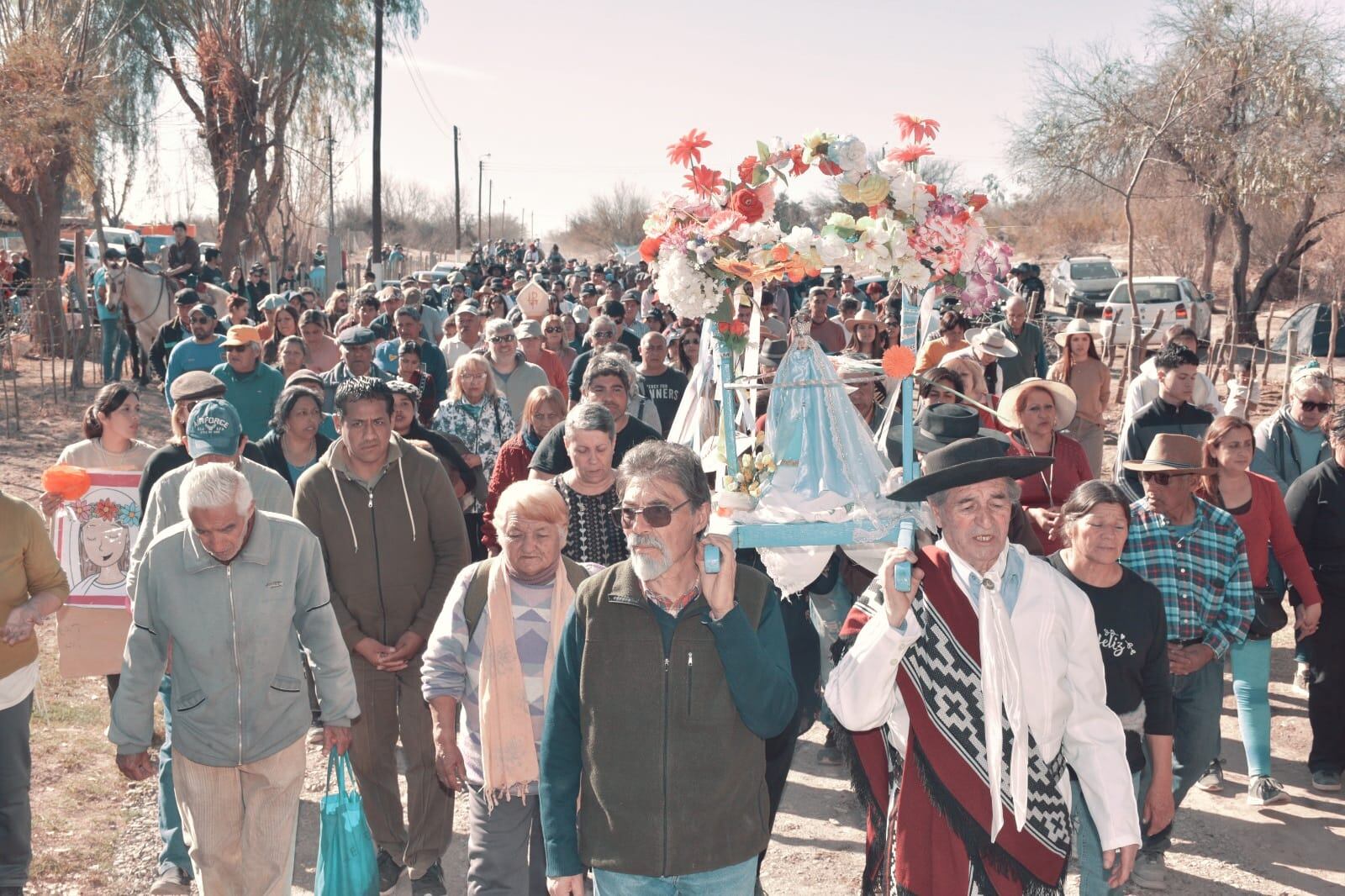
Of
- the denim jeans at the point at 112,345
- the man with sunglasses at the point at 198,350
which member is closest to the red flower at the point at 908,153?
the man with sunglasses at the point at 198,350

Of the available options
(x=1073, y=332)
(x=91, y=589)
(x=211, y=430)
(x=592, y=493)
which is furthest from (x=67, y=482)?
(x=1073, y=332)

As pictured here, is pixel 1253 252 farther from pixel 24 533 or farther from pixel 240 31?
pixel 24 533

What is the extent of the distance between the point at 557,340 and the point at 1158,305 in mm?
17207

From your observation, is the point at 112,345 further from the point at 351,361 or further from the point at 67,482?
the point at 67,482

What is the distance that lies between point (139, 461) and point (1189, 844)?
5.41 m

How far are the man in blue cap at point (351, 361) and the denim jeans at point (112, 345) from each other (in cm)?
1148

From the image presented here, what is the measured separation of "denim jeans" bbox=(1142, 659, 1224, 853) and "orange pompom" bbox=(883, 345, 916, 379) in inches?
72.5

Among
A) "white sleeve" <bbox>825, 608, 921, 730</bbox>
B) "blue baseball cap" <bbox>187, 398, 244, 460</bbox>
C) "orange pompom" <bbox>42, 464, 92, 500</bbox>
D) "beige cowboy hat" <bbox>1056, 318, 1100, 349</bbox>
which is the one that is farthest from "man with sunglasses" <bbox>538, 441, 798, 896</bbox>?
"beige cowboy hat" <bbox>1056, 318, 1100, 349</bbox>

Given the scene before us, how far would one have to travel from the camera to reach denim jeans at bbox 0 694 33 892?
5062 millimetres

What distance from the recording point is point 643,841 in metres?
3.38

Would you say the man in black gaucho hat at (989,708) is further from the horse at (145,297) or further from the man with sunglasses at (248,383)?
the horse at (145,297)

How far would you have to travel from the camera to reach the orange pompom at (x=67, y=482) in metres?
6.08

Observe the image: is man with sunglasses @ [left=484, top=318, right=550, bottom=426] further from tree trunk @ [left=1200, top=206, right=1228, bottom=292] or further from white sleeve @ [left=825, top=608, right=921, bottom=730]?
tree trunk @ [left=1200, top=206, right=1228, bottom=292]

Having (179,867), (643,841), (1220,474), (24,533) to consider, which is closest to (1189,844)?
(1220,474)
